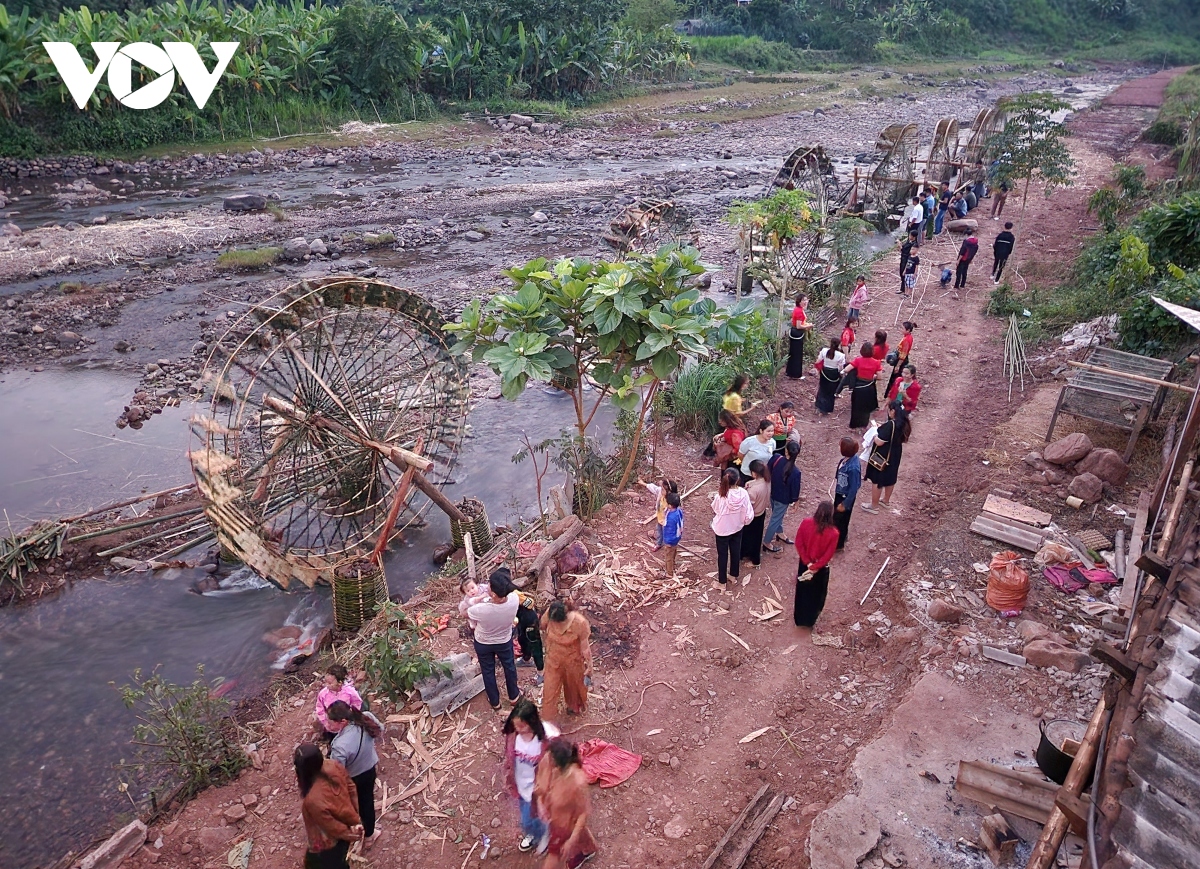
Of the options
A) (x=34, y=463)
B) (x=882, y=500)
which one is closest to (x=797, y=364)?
(x=882, y=500)

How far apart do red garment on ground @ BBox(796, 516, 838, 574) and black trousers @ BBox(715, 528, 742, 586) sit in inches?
28.2

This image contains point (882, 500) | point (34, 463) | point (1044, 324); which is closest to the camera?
point (882, 500)

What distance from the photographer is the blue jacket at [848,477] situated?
7.20 metres

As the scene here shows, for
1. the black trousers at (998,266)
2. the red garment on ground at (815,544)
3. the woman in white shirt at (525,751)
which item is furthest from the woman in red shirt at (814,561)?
the black trousers at (998,266)

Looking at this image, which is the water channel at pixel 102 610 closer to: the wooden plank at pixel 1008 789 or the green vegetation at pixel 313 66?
the wooden plank at pixel 1008 789

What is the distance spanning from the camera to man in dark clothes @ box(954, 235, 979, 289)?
46.9 ft

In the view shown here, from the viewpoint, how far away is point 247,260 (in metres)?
17.8

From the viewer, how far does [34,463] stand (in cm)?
1098

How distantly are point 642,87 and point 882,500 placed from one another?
41.4 metres

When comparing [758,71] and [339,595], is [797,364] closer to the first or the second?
[339,595]

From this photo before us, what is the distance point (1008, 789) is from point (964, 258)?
1211cm

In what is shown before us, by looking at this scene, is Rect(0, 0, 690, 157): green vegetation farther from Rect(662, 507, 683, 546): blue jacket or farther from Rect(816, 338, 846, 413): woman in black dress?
Rect(662, 507, 683, 546): blue jacket

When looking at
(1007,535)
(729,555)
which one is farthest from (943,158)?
(729,555)

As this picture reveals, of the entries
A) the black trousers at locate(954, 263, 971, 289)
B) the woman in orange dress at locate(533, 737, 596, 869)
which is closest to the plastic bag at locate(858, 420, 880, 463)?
the woman in orange dress at locate(533, 737, 596, 869)
